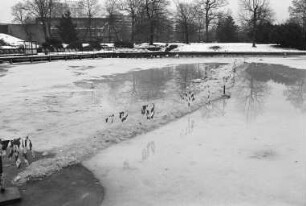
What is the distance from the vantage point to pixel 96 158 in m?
7.97

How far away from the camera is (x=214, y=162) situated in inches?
296

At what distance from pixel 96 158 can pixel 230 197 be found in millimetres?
3296

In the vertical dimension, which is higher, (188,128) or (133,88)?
(133,88)

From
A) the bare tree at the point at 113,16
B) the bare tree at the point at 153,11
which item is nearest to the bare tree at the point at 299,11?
the bare tree at the point at 153,11

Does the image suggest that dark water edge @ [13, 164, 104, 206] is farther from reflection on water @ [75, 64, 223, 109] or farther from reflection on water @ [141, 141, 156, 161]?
reflection on water @ [75, 64, 223, 109]

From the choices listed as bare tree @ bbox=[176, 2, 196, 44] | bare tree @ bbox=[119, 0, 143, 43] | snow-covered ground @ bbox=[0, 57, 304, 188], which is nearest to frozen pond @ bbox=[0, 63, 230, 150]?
snow-covered ground @ bbox=[0, 57, 304, 188]

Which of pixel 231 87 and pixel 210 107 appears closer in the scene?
pixel 210 107

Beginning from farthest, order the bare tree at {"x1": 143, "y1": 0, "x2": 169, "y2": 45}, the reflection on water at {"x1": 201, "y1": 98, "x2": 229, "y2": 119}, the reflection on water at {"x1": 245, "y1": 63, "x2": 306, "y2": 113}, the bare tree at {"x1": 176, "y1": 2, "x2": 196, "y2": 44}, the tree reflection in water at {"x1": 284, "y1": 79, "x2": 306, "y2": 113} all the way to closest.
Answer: the bare tree at {"x1": 176, "y1": 2, "x2": 196, "y2": 44}
the bare tree at {"x1": 143, "y1": 0, "x2": 169, "y2": 45}
the reflection on water at {"x1": 245, "y1": 63, "x2": 306, "y2": 113}
the tree reflection in water at {"x1": 284, "y1": 79, "x2": 306, "y2": 113}
the reflection on water at {"x1": 201, "y1": 98, "x2": 229, "y2": 119}

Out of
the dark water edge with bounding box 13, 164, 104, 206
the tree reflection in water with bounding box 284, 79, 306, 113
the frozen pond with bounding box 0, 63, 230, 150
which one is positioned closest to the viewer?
the dark water edge with bounding box 13, 164, 104, 206

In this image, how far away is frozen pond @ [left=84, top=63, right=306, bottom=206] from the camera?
6.02 metres

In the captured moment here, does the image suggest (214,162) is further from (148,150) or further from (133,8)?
(133,8)

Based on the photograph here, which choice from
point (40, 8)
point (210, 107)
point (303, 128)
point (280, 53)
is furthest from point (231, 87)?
point (40, 8)

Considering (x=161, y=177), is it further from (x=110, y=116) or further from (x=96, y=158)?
(x=110, y=116)

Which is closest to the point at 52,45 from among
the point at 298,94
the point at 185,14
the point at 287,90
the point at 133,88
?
the point at 185,14
